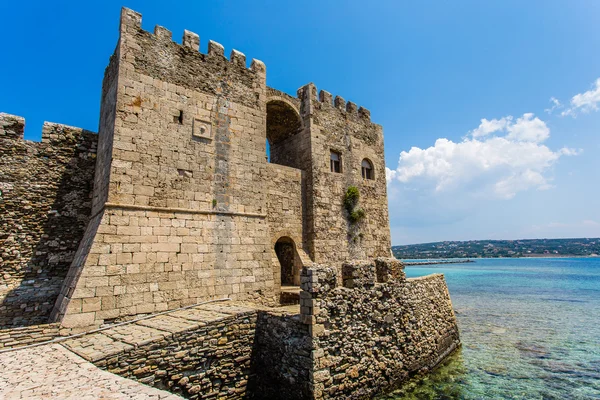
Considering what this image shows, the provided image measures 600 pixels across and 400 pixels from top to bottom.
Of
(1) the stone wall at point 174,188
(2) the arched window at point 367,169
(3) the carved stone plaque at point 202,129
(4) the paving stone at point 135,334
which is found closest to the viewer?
(4) the paving stone at point 135,334

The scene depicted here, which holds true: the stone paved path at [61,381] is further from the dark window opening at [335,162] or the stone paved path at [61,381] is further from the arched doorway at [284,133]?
the dark window opening at [335,162]

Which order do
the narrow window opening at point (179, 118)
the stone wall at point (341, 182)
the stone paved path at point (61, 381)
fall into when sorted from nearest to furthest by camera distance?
the stone paved path at point (61, 381) → the narrow window opening at point (179, 118) → the stone wall at point (341, 182)

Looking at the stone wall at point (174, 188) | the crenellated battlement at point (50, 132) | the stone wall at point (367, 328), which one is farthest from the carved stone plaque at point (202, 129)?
the stone wall at point (367, 328)

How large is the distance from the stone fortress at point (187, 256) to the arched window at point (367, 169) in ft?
17.0

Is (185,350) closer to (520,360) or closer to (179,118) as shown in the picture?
(179,118)

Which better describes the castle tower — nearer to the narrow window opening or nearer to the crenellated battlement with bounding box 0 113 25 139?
the narrow window opening

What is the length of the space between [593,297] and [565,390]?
25.8m

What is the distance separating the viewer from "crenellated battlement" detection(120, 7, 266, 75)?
9.26 m

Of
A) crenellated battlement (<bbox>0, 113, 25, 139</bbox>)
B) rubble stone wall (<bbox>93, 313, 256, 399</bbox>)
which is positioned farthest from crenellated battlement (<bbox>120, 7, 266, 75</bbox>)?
rubble stone wall (<bbox>93, 313, 256, 399</bbox>)

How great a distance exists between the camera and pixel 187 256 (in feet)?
29.7

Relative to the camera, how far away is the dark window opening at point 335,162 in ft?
49.0

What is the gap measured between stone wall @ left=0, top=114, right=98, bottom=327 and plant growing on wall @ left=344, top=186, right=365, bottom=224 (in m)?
9.74

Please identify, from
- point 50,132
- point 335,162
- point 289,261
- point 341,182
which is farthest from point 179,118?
point 341,182

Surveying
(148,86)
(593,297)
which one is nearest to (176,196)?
(148,86)
